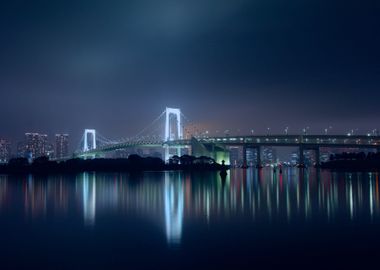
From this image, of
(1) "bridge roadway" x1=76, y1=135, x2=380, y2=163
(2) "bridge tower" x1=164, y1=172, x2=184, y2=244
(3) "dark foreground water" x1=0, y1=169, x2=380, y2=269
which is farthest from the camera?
(1) "bridge roadway" x1=76, y1=135, x2=380, y2=163

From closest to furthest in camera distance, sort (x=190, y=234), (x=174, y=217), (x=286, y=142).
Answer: (x=190, y=234) < (x=174, y=217) < (x=286, y=142)

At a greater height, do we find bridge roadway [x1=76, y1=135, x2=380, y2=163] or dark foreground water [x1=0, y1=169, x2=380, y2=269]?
bridge roadway [x1=76, y1=135, x2=380, y2=163]

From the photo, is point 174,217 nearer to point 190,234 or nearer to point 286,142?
point 190,234

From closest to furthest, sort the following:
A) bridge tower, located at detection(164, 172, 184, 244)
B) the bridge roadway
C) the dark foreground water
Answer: the dark foreground water → bridge tower, located at detection(164, 172, 184, 244) → the bridge roadway

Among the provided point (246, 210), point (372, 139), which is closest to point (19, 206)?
point (246, 210)

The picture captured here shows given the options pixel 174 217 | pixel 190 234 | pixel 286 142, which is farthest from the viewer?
pixel 286 142

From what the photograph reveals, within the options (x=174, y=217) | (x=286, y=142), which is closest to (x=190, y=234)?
(x=174, y=217)

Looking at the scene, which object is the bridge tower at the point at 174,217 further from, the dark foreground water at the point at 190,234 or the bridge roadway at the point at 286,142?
the bridge roadway at the point at 286,142

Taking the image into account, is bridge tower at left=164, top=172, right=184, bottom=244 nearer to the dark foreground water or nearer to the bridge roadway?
the dark foreground water

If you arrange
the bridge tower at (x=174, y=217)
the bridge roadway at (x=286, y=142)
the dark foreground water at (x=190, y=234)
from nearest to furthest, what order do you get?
the dark foreground water at (x=190, y=234), the bridge tower at (x=174, y=217), the bridge roadway at (x=286, y=142)

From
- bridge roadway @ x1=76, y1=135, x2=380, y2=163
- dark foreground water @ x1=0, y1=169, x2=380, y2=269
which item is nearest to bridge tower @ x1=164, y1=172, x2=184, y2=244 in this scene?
dark foreground water @ x1=0, y1=169, x2=380, y2=269

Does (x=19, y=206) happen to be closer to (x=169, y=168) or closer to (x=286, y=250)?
(x=286, y=250)

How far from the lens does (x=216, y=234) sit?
567 centimetres

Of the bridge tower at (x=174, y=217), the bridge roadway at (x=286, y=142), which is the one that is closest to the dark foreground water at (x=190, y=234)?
the bridge tower at (x=174, y=217)
